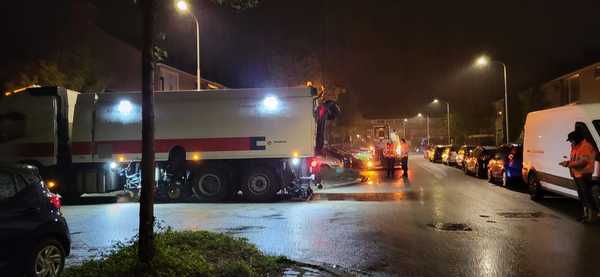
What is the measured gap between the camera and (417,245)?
9.33m

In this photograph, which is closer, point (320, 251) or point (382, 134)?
point (320, 251)

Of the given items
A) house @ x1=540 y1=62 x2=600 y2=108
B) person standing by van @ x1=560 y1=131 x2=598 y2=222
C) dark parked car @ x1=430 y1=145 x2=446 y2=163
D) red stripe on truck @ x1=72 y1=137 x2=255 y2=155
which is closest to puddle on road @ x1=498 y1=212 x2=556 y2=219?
person standing by van @ x1=560 y1=131 x2=598 y2=222

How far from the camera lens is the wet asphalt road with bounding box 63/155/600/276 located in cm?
801

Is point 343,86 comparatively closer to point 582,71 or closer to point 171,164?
point 582,71

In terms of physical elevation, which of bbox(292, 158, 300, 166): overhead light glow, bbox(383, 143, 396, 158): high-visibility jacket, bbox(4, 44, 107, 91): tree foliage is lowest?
bbox(292, 158, 300, 166): overhead light glow

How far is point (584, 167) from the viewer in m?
11.1

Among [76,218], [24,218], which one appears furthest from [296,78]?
[24,218]

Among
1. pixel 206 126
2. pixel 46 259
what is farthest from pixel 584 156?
pixel 206 126

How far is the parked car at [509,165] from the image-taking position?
61.6 ft

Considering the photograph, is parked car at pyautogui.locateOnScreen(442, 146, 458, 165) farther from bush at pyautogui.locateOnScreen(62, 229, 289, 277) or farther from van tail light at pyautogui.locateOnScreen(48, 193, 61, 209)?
van tail light at pyautogui.locateOnScreen(48, 193, 61, 209)

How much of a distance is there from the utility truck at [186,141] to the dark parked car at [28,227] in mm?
9861

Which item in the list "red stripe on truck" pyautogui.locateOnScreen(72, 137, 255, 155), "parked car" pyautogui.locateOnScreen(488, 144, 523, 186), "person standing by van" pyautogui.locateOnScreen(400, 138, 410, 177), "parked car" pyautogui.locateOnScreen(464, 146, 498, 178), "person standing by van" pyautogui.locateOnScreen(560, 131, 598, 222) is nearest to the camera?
"person standing by van" pyautogui.locateOnScreen(560, 131, 598, 222)

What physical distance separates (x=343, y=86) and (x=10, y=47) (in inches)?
822

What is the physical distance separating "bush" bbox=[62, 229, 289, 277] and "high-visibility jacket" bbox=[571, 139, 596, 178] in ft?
22.3
